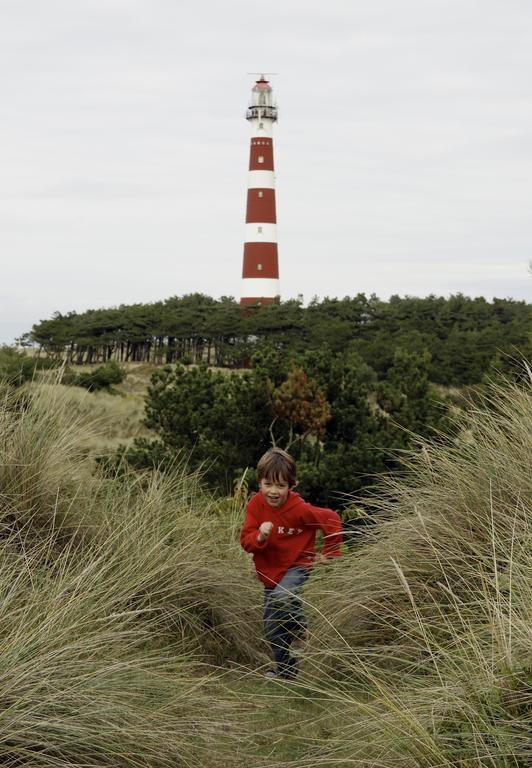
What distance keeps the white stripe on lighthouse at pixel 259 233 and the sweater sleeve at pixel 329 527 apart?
135ft

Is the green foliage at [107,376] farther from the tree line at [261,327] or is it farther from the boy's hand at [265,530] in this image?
A: the boy's hand at [265,530]

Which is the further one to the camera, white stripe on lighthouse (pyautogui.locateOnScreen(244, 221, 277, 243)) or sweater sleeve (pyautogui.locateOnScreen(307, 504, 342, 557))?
white stripe on lighthouse (pyautogui.locateOnScreen(244, 221, 277, 243))

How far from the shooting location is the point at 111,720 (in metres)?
3.39

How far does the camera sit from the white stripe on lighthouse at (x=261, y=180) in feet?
151

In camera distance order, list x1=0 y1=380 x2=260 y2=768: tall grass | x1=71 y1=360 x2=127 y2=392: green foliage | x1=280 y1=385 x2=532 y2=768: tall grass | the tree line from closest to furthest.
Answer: x1=280 y1=385 x2=532 y2=768: tall grass, x1=0 y1=380 x2=260 y2=768: tall grass, x1=71 y1=360 x2=127 y2=392: green foliage, the tree line

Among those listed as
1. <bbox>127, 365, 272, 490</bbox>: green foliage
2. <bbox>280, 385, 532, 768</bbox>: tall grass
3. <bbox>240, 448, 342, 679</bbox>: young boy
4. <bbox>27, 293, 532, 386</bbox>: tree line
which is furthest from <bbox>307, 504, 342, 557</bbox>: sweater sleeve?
<bbox>27, 293, 532, 386</bbox>: tree line

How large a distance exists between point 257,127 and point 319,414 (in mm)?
36680

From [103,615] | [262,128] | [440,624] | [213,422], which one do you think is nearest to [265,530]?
[103,615]

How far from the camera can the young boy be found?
196 inches

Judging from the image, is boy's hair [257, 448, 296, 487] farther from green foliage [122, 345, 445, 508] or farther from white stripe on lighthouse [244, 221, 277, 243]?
white stripe on lighthouse [244, 221, 277, 243]

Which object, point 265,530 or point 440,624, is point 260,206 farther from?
point 440,624

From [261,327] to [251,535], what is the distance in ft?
135

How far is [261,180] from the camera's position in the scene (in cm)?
4625

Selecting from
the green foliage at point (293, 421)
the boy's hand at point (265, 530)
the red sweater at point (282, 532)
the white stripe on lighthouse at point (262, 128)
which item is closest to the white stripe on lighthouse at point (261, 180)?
the white stripe on lighthouse at point (262, 128)
